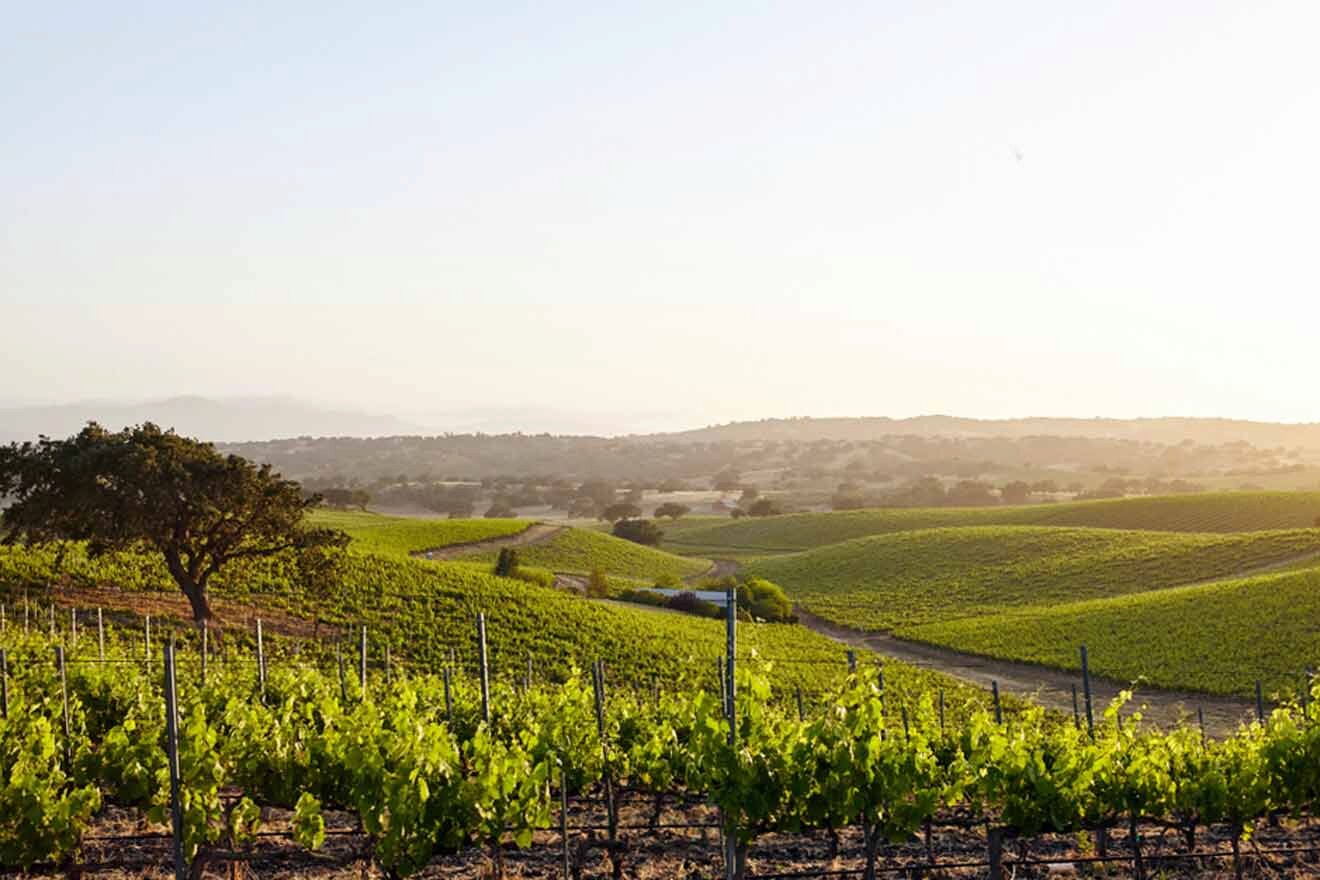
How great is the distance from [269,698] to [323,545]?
20.6 m

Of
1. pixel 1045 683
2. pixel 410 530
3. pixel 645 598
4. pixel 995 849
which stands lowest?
pixel 1045 683

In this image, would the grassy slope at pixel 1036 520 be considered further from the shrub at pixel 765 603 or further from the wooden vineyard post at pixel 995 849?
the wooden vineyard post at pixel 995 849

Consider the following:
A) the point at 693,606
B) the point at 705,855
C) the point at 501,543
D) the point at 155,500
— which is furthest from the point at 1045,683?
the point at 501,543

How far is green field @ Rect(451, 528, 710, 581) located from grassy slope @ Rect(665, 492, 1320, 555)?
50.9ft

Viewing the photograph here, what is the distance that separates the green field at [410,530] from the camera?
72188 mm

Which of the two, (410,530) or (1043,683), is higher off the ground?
(410,530)

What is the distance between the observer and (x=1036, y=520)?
102m

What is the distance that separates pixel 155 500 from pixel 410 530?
45.3 meters

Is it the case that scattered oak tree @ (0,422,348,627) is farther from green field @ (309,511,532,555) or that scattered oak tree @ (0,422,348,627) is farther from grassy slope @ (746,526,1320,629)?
grassy slope @ (746,526,1320,629)

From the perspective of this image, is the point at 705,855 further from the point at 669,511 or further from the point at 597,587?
the point at 669,511

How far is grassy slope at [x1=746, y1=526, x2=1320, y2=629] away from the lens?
6781cm

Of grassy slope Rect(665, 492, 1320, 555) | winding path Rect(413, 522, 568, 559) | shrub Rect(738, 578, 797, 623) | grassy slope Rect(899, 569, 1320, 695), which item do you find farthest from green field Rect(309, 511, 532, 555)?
grassy slope Rect(899, 569, 1320, 695)

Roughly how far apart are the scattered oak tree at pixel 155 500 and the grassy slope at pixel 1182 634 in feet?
105

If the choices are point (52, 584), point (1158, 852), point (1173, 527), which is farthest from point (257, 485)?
point (1173, 527)
